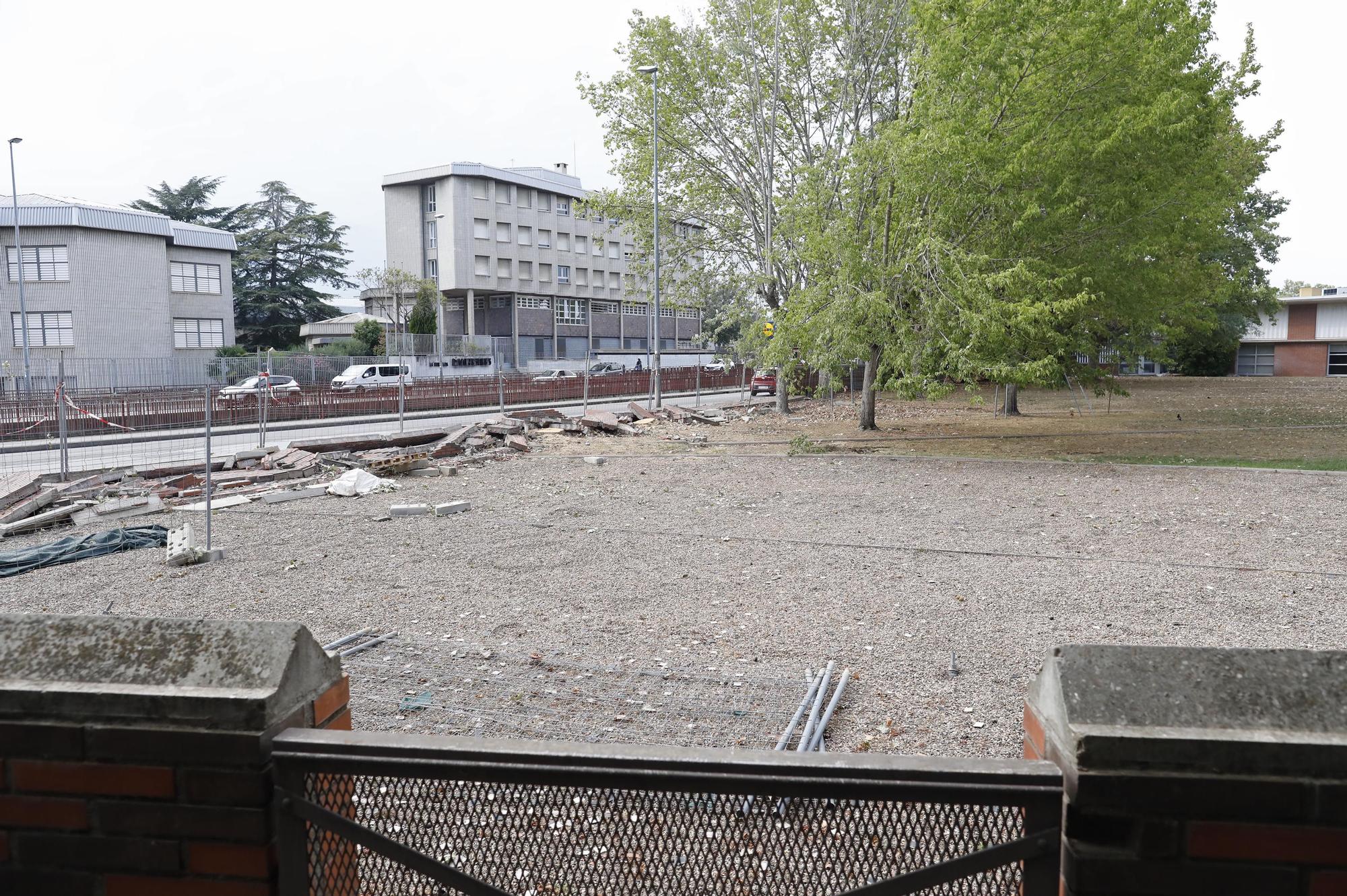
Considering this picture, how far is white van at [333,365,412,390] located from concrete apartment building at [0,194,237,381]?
11.2 meters

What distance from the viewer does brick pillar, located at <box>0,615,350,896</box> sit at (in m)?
1.76

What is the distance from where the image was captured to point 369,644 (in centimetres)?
614

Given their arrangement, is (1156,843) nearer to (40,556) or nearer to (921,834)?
(921,834)

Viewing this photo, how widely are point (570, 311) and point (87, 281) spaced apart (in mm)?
37878

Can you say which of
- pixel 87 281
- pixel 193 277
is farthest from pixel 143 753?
pixel 193 277

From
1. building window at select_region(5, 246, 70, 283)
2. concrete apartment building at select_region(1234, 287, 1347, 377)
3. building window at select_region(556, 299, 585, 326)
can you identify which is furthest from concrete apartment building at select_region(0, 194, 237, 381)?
concrete apartment building at select_region(1234, 287, 1347, 377)

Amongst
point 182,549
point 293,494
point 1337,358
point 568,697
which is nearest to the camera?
point 568,697

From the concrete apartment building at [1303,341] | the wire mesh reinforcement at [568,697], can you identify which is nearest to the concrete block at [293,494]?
the wire mesh reinforcement at [568,697]

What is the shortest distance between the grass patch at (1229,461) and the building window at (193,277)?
148 ft

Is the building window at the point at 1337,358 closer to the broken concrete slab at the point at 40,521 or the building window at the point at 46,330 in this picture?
the broken concrete slab at the point at 40,521

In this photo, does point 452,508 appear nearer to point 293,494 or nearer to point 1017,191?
point 293,494

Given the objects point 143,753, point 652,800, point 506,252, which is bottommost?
point 652,800

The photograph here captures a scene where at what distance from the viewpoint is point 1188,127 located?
55.7ft

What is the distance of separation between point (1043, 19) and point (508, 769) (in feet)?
60.5
